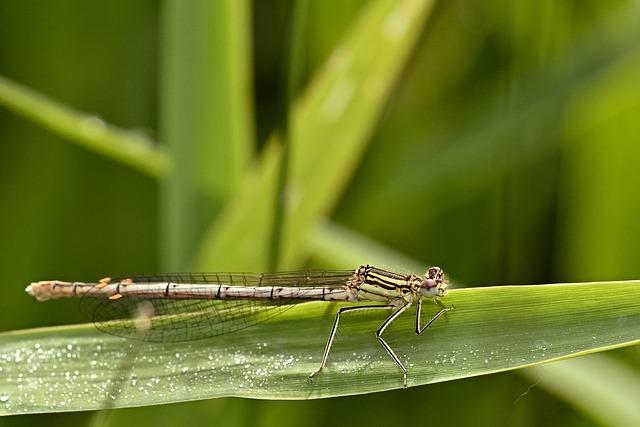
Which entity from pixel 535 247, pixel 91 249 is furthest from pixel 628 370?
pixel 91 249

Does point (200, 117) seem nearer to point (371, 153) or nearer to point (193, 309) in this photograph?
point (193, 309)

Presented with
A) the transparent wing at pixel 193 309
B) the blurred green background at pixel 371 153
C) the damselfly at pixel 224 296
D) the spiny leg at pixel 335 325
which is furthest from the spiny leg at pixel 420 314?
the blurred green background at pixel 371 153

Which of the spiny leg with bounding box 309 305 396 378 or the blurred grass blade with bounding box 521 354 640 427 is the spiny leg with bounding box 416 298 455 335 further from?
the blurred grass blade with bounding box 521 354 640 427

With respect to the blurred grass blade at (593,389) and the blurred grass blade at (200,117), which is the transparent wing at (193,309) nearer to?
the blurred grass blade at (200,117)

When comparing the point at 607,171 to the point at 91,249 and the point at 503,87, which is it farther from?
the point at 91,249

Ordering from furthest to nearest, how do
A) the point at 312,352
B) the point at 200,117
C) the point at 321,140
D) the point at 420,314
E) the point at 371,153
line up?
1. the point at 371,153
2. the point at 321,140
3. the point at 200,117
4. the point at 420,314
5. the point at 312,352

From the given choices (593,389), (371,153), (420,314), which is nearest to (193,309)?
(420,314)

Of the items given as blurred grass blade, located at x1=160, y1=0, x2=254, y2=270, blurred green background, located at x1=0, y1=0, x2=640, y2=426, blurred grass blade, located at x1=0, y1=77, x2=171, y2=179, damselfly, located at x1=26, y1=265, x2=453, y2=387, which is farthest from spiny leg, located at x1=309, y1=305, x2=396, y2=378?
blurred grass blade, located at x1=0, y1=77, x2=171, y2=179
